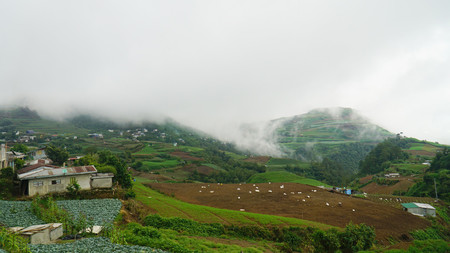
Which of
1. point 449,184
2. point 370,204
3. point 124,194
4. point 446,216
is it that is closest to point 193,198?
point 124,194

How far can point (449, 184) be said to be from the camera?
58781 mm

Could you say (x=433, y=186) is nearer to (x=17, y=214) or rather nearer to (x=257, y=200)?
(x=257, y=200)

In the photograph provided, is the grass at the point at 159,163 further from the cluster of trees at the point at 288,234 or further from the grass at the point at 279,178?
the cluster of trees at the point at 288,234

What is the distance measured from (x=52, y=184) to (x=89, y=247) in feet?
60.2

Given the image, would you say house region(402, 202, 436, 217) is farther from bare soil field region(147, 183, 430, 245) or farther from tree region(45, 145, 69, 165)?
tree region(45, 145, 69, 165)

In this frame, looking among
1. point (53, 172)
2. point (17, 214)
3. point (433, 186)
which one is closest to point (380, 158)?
point (433, 186)

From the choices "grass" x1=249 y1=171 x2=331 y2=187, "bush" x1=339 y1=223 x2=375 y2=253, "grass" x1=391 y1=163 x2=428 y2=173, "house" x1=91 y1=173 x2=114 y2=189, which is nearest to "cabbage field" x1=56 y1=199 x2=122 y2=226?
"house" x1=91 y1=173 x2=114 y2=189

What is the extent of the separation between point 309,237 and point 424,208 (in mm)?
35722

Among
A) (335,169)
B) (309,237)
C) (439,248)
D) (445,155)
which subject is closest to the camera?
(439,248)

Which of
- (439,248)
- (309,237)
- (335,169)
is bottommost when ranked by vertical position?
(335,169)

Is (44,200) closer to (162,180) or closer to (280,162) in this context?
(162,180)

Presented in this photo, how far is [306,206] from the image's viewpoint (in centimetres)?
4194

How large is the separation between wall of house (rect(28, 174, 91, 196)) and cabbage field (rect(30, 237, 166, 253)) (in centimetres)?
1614

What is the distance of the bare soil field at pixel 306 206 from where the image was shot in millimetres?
36031
